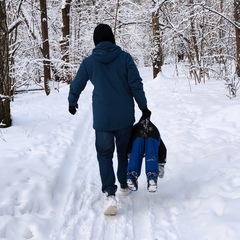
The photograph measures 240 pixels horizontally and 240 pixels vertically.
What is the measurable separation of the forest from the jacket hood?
6367 millimetres

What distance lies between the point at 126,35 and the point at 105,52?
20.9m

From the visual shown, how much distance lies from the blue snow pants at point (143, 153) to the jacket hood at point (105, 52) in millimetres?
892

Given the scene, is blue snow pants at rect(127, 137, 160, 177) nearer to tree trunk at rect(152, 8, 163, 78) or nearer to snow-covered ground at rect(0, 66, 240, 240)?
snow-covered ground at rect(0, 66, 240, 240)

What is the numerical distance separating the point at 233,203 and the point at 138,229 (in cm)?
95

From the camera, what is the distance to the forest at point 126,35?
42.4 feet

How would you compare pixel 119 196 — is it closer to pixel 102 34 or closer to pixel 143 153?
pixel 143 153

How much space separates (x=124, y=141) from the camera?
3.64 m

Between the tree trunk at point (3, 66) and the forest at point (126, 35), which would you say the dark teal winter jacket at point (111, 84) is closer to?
the tree trunk at point (3, 66)

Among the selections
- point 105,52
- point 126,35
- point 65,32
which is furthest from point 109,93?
point 126,35

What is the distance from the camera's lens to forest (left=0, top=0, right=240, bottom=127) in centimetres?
1293

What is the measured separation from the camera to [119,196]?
3.94 m

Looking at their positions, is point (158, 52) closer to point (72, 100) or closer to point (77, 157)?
point (77, 157)

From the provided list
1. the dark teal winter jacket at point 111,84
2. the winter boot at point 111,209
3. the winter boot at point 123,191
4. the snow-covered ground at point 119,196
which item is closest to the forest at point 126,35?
the snow-covered ground at point 119,196

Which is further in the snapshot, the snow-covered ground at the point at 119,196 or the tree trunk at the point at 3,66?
the tree trunk at the point at 3,66
